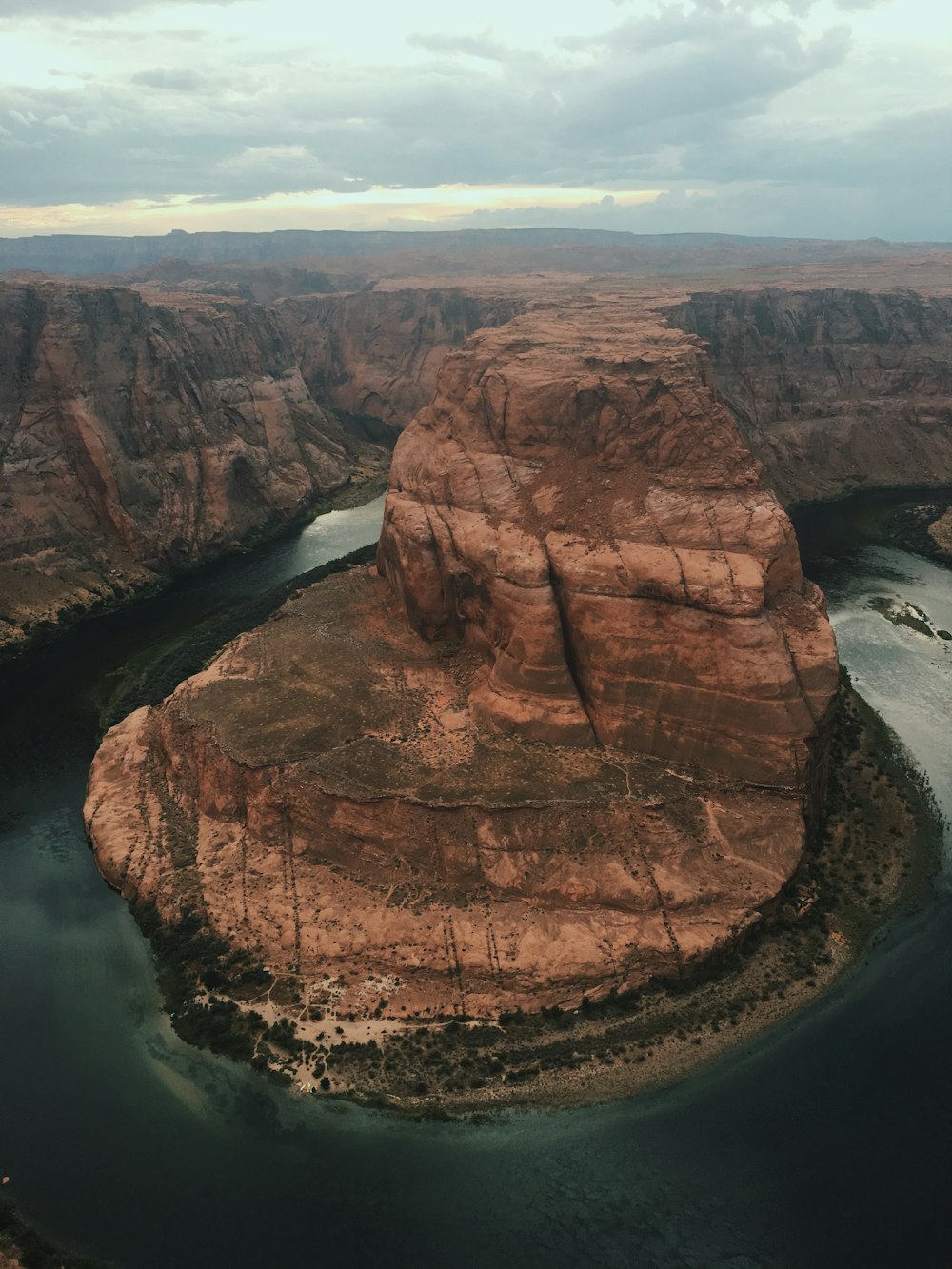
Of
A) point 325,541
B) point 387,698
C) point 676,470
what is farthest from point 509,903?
point 325,541

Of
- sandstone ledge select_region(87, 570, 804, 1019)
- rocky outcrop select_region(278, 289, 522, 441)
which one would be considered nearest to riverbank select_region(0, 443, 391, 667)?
rocky outcrop select_region(278, 289, 522, 441)

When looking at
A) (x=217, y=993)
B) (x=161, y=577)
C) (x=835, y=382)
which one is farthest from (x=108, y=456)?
(x=835, y=382)

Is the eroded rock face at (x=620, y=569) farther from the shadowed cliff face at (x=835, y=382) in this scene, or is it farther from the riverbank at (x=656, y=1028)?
the shadowed cliff face at (x=835, y=382)

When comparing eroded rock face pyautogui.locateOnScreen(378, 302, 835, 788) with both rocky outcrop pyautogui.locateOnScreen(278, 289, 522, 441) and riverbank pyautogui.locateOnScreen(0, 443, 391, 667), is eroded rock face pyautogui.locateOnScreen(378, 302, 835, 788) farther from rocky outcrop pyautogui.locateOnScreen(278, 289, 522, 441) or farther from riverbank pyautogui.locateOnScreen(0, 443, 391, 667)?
rocky outcrop pyautogui.locateOnScreen(278, 289, 522, 441)

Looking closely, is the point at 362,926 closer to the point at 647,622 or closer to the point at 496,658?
the point at 496,658

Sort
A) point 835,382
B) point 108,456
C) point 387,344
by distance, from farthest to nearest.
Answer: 1. point 387,344
2. point 835,382
3. point 108,456

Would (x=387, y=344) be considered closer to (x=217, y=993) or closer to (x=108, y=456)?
(x=108, y=456)
